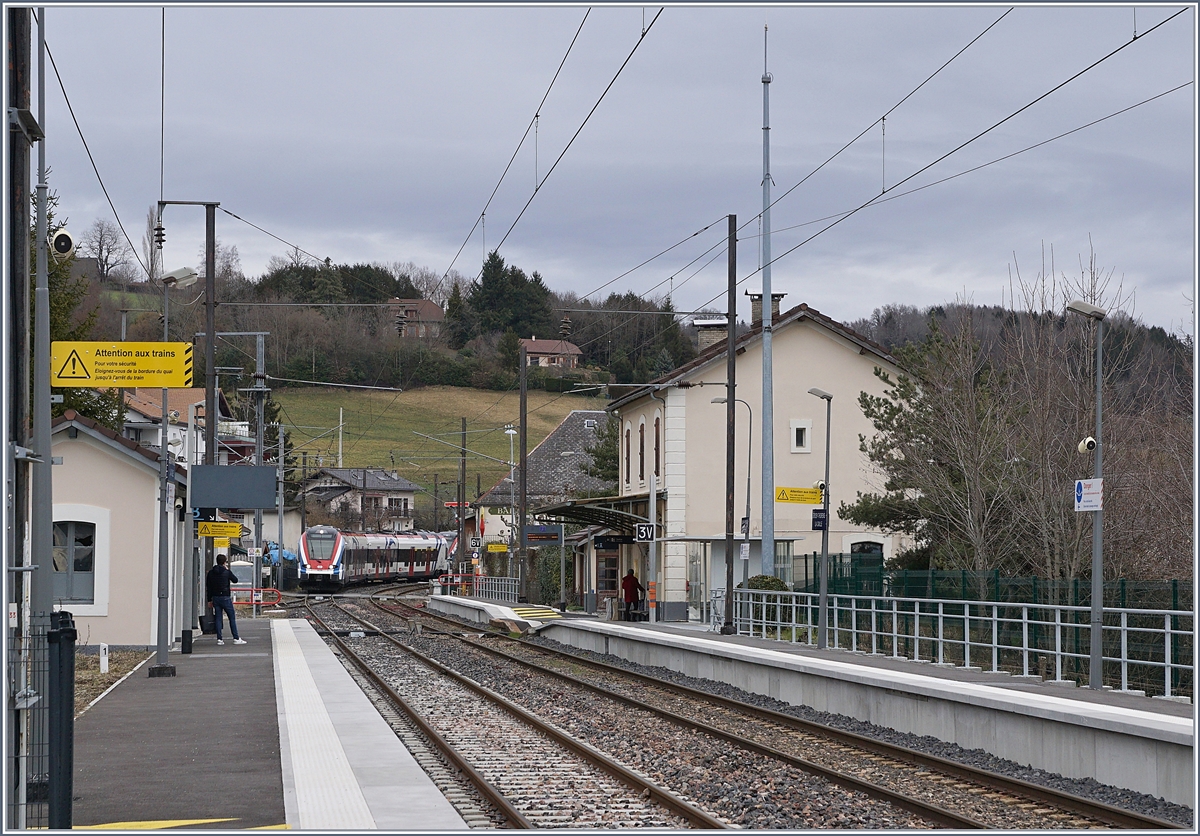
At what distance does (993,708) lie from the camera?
14.2 metres

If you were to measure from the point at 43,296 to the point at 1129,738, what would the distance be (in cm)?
Answer: 960

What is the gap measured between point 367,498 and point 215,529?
95.1m

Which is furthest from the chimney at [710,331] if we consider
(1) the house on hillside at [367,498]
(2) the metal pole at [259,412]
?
(1) the house on hillside at [367,498]

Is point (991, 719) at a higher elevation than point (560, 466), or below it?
below

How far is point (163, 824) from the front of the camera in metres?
9.29

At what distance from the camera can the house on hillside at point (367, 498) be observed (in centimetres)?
11031

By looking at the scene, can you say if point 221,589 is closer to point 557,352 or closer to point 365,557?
point 557,352

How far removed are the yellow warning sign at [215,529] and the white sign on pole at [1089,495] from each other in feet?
54.7

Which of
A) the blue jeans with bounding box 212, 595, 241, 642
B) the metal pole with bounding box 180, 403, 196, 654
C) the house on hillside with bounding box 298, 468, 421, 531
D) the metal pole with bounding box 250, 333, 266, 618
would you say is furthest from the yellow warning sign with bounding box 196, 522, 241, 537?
the house on hillside with bounding box 298, 468, 421, 531

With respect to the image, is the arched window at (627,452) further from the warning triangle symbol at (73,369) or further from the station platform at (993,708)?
the warning triangle symbol at (73,369)

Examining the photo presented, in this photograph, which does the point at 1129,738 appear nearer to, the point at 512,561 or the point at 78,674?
the point at 78,674

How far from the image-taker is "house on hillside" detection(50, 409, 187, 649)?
1006 inches

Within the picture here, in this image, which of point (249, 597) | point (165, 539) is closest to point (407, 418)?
point (249, 597)

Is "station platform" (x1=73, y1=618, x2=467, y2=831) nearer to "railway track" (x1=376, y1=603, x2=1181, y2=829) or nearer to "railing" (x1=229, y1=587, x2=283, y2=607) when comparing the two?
"railway track" (x1=376, y1=603, x2=1181, y2=829)
